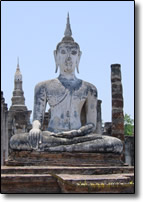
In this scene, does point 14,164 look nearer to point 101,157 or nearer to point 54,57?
point 101,157

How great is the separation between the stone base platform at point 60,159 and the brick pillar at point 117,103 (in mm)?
6682

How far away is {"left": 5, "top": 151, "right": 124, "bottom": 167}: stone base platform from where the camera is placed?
7.20 meters

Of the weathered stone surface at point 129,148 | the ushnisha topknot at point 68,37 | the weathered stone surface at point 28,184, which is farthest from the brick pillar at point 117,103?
the weathered stone surface at point 28,184

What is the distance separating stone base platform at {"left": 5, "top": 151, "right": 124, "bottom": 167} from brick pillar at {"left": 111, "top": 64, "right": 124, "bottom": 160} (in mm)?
6682

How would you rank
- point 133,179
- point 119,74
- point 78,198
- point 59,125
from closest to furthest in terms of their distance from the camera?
point 78,198 < point 133,179 < point 59,125 < point 119,74

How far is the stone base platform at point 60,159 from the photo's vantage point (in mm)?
7195

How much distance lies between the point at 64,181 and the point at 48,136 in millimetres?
2727

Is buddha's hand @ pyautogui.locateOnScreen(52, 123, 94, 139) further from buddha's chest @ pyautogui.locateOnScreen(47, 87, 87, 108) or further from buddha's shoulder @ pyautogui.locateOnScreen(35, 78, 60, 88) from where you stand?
buddha's shoulder @ pyautogui.locateOnScreen(35, 78, 60, 88)

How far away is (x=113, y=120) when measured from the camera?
14.4 m

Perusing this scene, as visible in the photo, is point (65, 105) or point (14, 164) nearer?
point (14, 164)

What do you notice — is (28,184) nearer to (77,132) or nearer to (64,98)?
(77,132)

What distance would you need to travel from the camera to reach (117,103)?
47.0ft

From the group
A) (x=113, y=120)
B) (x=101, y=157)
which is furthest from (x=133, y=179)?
(x=113, y=120)

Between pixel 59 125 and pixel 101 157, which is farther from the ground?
pixel 59 125
